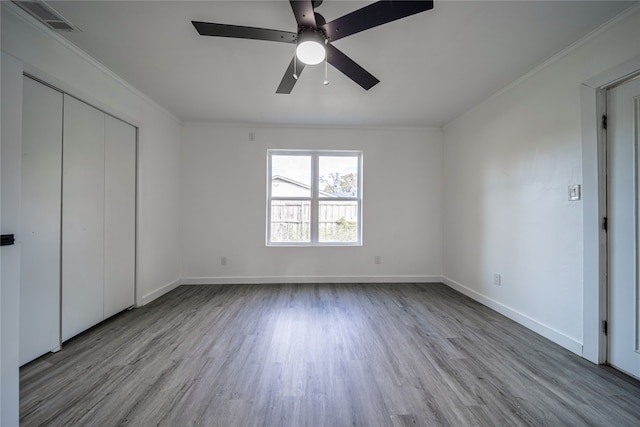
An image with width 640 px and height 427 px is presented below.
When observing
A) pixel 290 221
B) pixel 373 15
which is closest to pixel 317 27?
pixel 373 15

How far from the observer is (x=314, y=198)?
3832mm

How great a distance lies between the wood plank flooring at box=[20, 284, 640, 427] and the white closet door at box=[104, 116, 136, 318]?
0.28m

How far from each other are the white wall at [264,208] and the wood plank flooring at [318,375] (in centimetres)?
113

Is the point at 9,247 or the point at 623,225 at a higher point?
the point at 623,225

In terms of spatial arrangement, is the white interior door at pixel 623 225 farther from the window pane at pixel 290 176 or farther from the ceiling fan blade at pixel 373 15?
the window pane at pixel 290 176

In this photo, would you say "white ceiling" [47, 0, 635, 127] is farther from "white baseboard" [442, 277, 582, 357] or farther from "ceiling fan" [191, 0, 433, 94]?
"white baseboard" [442, 277, 582, 357]

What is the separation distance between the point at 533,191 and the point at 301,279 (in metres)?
3.06

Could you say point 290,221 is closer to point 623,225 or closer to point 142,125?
point 142,125

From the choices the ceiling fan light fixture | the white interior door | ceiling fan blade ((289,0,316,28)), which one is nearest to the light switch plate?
the white interior door

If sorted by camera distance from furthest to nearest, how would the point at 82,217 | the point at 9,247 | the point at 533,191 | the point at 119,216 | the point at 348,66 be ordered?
the point at 119,216 → the point at 533,191 → the point at 82,217 → the point at 348,66 → the point at 9,247

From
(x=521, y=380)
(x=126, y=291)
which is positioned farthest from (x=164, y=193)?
(x=521, y=380)

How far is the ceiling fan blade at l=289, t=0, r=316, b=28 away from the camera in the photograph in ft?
4.22

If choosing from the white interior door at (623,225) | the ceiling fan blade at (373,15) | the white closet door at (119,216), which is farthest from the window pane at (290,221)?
the white interior door at (623,225)

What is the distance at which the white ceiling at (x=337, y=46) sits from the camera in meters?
1.58
